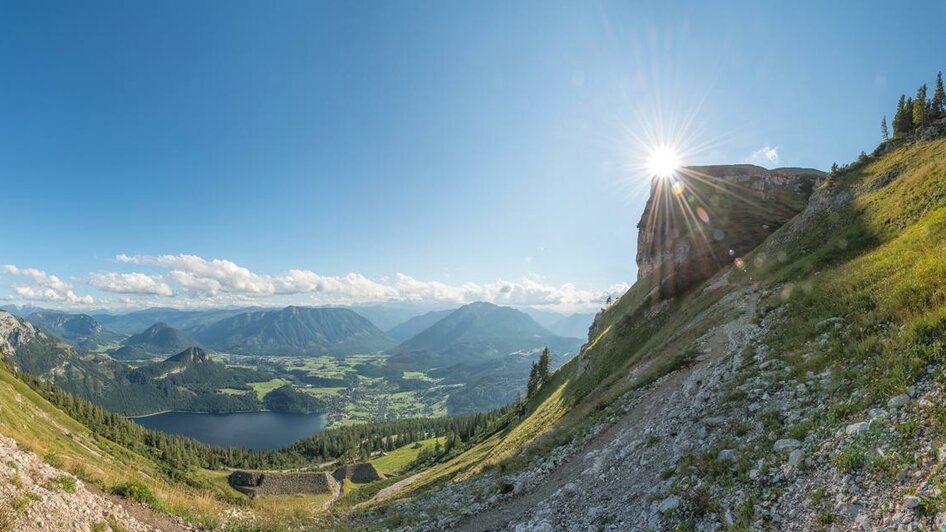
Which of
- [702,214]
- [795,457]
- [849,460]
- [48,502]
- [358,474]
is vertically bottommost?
[358,474]

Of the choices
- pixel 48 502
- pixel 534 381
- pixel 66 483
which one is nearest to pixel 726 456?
pixel 48 502

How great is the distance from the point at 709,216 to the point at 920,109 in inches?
1187

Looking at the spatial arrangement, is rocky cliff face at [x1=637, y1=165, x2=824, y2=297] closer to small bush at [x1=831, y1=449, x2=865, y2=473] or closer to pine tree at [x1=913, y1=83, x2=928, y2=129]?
pine tree at [x1=913, y1=83, x2=928, y2=129]

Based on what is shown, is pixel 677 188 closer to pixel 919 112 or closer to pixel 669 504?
pixel 919 112

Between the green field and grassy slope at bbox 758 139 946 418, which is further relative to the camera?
the green field

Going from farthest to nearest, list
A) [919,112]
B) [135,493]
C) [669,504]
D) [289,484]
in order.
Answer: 1. [289,484]
2. [919,112]
3. [135,493]
4. [669,504]

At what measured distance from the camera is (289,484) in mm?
95062

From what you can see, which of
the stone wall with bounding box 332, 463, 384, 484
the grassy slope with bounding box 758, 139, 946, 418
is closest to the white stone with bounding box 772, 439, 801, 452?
the grassy slope with bounding box 758, 139, 946, 418

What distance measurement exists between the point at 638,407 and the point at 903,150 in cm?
4957

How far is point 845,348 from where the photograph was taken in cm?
1470

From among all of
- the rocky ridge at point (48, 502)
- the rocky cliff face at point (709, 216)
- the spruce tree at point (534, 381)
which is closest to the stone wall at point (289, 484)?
the spruce tree at point (534, 381)

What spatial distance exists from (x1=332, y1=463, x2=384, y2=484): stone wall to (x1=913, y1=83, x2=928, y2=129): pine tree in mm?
142444

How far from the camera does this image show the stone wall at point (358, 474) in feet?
378

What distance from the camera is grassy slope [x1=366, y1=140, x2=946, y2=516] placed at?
12836 millimetres
